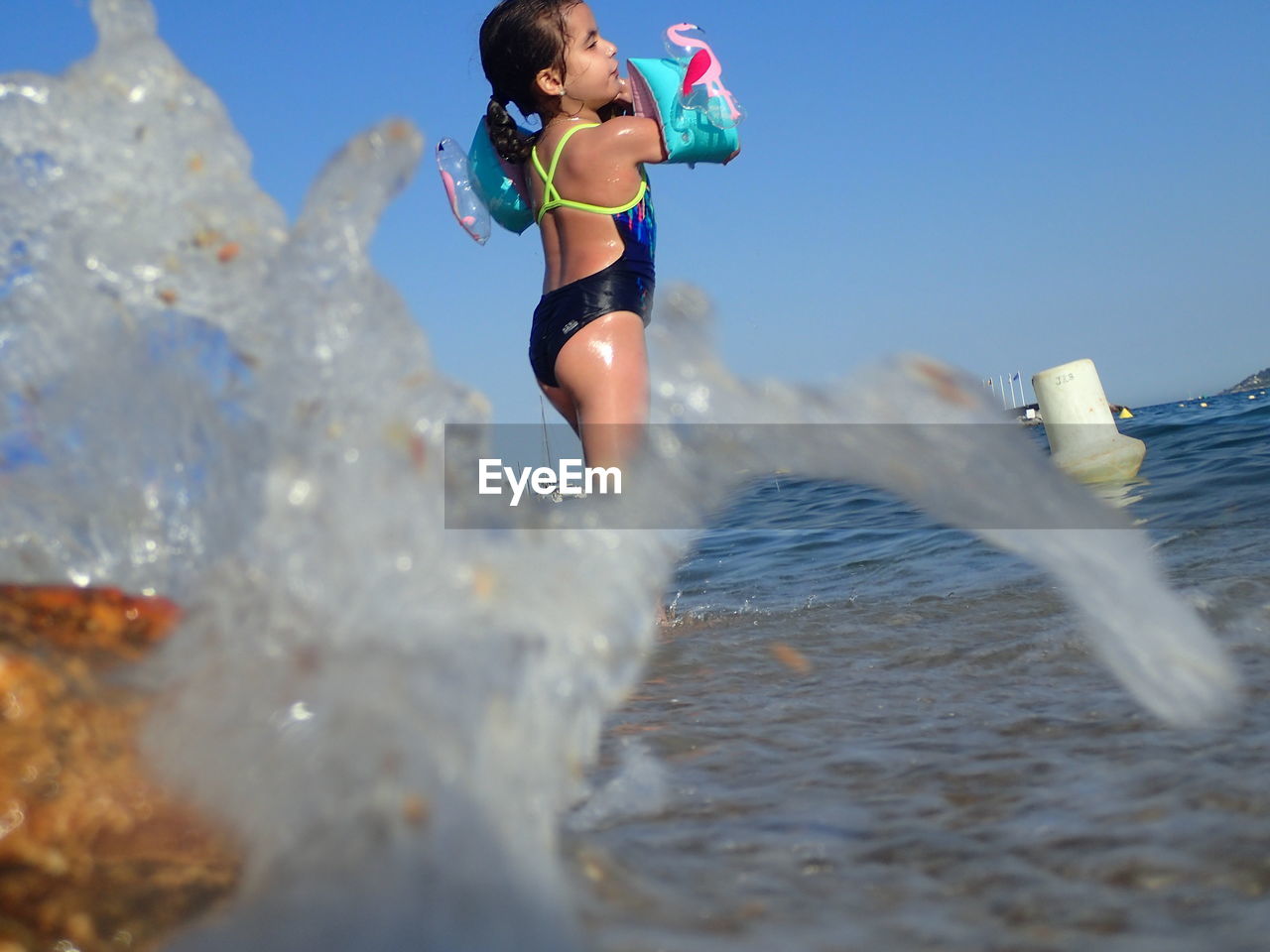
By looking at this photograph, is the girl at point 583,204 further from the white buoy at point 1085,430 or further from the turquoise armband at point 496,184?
the white buoy at point 1085,430

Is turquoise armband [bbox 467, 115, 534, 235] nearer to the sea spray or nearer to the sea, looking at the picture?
the sea

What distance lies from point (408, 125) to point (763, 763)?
4.49 feet

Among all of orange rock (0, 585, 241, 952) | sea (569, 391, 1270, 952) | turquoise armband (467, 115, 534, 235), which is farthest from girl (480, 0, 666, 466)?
orange rock (0, 585, 241, 952)

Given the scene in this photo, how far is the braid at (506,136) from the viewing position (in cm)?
352

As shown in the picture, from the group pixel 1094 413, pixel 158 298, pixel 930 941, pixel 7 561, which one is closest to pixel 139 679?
pixel 7 561

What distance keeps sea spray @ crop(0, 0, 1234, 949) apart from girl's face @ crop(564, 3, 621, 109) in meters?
1.56

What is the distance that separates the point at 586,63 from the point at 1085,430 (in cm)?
533

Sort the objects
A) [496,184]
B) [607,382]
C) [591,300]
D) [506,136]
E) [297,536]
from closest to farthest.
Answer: [297,536]
[607,382]
[591,300]
[506,136]
[496,184]

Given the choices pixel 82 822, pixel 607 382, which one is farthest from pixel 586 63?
pixel 82 822

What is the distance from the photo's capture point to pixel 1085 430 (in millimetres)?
7371

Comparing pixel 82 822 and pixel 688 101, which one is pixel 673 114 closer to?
pixel 688 101

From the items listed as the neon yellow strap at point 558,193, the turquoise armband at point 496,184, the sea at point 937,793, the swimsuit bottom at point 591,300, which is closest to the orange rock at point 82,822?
the sea at point 937,793

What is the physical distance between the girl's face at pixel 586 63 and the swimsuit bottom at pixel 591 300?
1.86 feet

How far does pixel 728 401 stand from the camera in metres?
2.53
